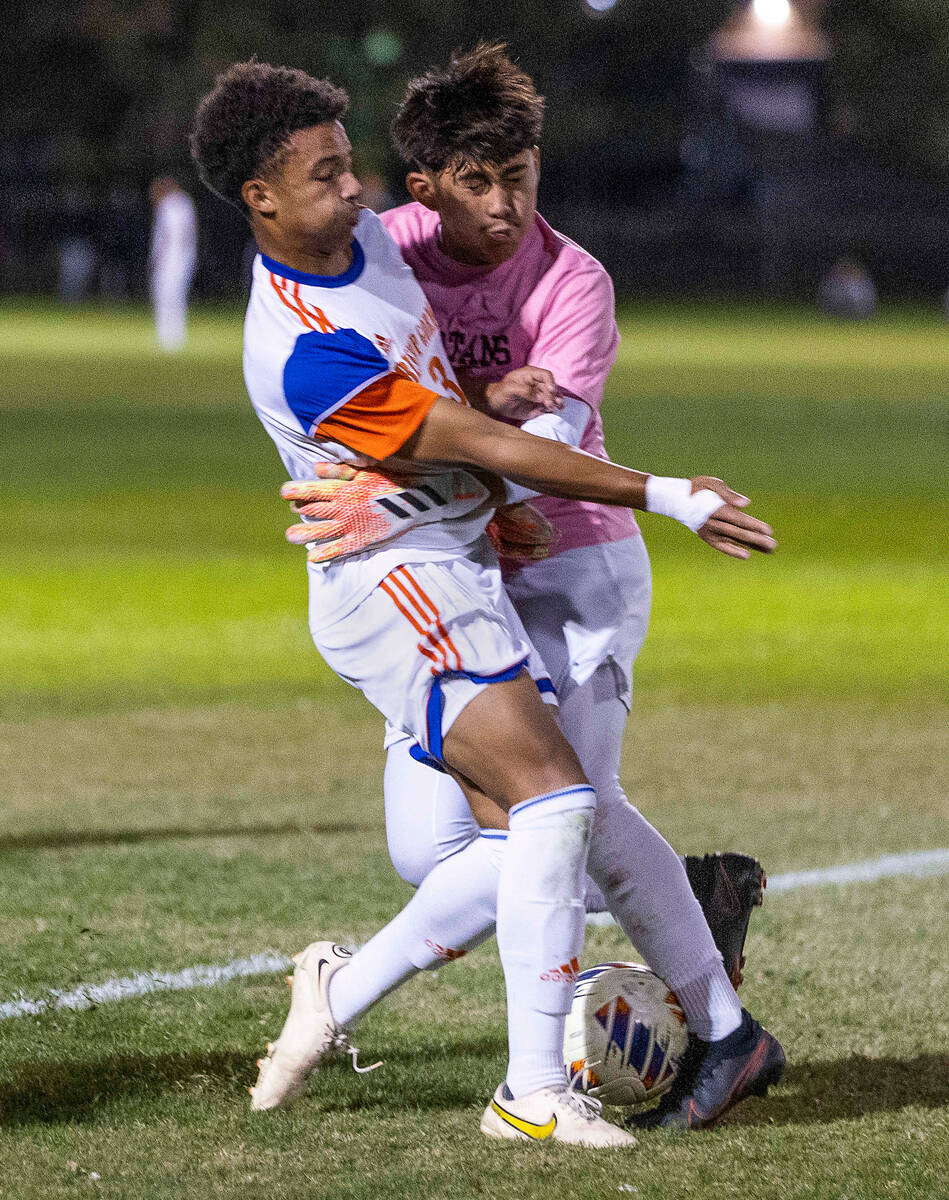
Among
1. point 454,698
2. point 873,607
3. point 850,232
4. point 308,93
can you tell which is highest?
point 308,93

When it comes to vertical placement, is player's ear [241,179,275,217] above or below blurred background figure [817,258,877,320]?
above

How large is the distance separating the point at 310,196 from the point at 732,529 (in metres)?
1.06

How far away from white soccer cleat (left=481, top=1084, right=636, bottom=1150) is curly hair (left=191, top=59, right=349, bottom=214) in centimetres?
191

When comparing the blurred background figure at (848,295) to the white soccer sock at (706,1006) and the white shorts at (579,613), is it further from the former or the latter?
the white soccer sock at (706,1006)

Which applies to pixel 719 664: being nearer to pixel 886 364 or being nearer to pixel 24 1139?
pixel 24 1139

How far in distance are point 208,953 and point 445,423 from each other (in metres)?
2.26

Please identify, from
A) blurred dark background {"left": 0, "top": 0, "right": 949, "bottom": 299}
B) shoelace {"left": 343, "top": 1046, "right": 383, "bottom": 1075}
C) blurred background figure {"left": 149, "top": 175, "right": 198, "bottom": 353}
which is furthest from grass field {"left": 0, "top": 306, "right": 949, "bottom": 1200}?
blurred dark background {"left": 0, "top": 0, "right": 949, "bottom": 299}

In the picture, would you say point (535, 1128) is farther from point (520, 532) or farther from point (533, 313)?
point (533, 313)

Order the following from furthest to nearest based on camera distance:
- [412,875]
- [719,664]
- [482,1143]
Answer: [719,664] < [412,875] < [482,1143]

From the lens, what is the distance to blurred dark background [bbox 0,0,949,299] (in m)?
57.3

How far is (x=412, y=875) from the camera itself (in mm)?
4297

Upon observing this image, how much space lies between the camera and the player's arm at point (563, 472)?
368 cm

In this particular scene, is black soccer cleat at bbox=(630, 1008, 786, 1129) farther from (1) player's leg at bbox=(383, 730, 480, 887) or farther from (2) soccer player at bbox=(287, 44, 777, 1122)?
(1) player's leg at bbox=(383, 730, 480, 887)

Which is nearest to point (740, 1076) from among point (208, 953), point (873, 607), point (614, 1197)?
point (614, 1197)
